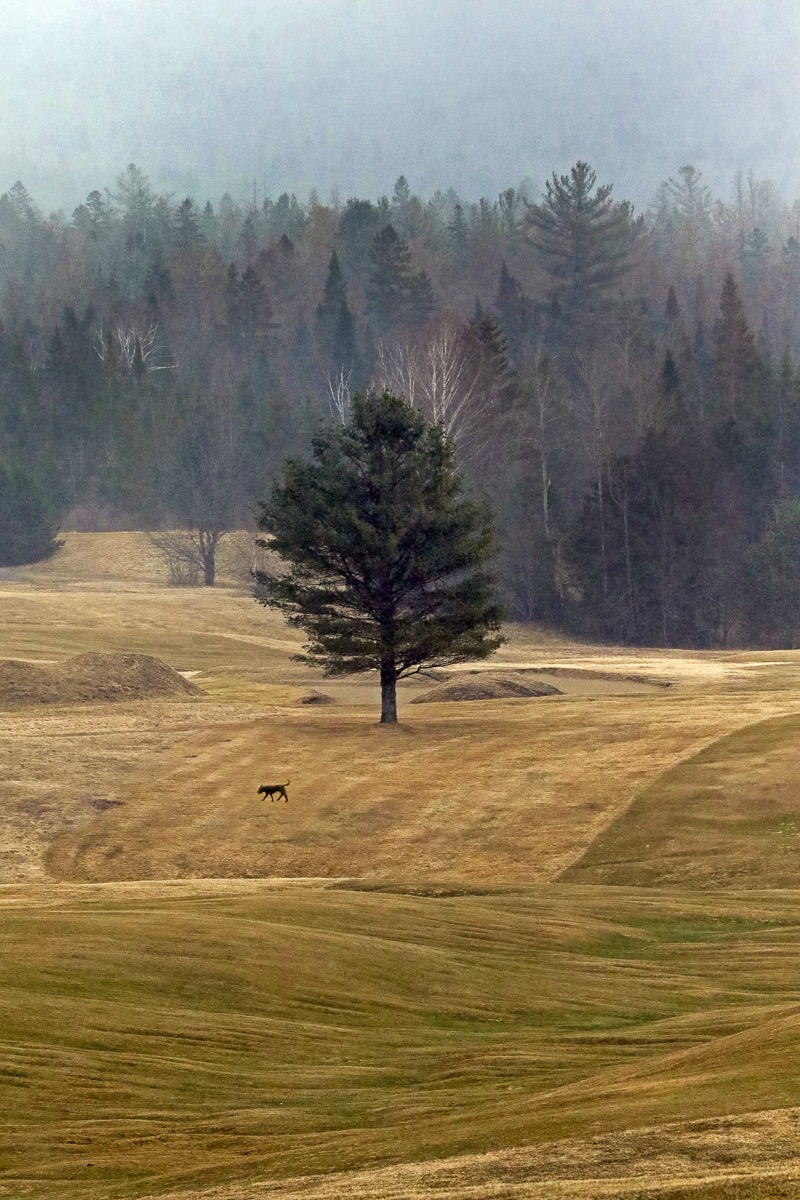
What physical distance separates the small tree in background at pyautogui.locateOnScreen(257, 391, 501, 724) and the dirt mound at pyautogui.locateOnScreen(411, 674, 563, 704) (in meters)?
7.20

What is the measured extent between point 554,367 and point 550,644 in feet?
→ 114

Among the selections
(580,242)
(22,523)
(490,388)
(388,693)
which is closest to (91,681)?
(388,693)

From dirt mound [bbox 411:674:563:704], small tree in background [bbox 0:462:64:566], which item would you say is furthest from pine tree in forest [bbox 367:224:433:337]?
dirt mound [bbox 411:674:563:704]

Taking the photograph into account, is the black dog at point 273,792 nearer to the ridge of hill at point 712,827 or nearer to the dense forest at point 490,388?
the ridge of hill at point 712,827

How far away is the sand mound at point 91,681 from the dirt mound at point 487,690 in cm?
789

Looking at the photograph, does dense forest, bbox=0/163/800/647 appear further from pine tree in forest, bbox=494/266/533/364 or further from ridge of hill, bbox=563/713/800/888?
ridge of hill, bbox=563/713/800/888

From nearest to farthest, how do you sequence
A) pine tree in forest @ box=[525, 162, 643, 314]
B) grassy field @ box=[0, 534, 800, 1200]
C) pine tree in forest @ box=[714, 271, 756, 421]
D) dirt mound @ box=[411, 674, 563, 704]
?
grassy field @ box=[0, 534, 800, 1200] < dirt mound @ box=[411, 674, 563, 704] < pine tree in forest @ box=[714, 271, 756, 421] < pine tree in forest @ box=[525, 162, 643, 314]

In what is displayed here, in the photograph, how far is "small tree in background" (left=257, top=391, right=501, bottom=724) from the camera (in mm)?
40312

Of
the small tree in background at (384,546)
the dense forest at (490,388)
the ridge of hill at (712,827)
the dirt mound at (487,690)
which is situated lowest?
the ridge of hill at (712,827)

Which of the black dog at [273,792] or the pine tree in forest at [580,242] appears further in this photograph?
the pine tree in forest at [580,242]

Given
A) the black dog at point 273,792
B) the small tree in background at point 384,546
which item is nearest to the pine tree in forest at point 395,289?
the small tree in background at point 384,546

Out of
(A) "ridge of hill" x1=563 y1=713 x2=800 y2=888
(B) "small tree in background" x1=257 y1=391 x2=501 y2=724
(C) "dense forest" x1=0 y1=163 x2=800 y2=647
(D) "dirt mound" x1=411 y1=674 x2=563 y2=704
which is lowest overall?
(A) "ridge of hill" x1=563 y1=713 x2=800 y2=888

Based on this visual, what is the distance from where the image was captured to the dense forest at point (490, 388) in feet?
281

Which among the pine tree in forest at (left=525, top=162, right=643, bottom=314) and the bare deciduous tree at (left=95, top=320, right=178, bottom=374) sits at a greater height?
the pine tree in forest at (left=525, top=162, right=643, bottom=314)
